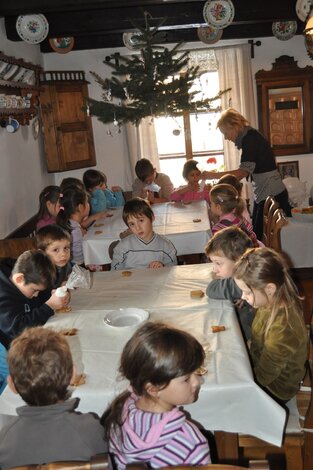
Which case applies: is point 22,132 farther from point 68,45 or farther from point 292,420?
point 292,420

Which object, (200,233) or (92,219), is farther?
(92,219)

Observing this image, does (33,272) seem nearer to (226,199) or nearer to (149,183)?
(226,199)

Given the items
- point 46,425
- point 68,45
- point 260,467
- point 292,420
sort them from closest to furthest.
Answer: point 260,467 < point 46,425 < point 292,420 < point 68,45

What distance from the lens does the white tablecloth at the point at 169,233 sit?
3.79 meters

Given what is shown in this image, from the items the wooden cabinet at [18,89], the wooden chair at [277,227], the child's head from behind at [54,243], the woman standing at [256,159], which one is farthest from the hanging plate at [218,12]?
the child's head from behind at [54,243]

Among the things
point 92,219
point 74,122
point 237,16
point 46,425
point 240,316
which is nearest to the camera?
point 46,425

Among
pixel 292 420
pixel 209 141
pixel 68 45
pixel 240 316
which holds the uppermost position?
pixel 68 45

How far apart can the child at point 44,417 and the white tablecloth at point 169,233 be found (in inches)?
93.4

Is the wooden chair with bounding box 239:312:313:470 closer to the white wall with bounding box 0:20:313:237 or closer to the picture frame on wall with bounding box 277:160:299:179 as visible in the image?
the white wall with bounding box 0:20:313:237

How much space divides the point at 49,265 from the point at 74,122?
4683mm

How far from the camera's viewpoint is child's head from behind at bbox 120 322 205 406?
1.42 meters

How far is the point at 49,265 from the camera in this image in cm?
225

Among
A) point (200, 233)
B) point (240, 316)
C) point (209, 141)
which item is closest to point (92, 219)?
point (200, 233)

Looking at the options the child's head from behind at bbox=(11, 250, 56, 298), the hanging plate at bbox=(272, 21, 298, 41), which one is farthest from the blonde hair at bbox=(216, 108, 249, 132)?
the child's head from behind at bbox=(11, 250, 56, 298)
